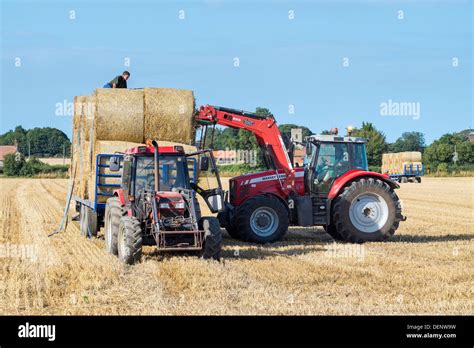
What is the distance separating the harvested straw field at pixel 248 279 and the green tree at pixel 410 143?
314 feet

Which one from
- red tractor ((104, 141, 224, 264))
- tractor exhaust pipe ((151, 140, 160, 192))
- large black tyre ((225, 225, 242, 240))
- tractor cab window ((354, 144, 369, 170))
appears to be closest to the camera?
red tractor ((104, 141, 224, 264))

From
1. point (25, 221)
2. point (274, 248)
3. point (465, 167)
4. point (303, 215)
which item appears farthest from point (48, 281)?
point (465, 167)

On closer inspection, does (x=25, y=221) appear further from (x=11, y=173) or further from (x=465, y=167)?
(x=465, y=167)

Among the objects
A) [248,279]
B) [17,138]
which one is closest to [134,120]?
[248,279]

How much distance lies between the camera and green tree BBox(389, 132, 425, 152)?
115 meters

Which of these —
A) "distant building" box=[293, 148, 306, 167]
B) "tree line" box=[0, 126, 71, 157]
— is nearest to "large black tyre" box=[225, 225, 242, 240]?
"distant building" box=[293, 148, 306, 167]

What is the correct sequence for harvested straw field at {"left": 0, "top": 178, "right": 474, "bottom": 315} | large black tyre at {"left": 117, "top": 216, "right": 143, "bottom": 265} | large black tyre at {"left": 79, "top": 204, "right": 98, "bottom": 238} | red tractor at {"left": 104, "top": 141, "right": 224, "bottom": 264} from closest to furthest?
harvested straw field at {"left": 0, "top": 178, "right": 474, "bottom": 315} → large black tyre at {"left": 117, "top": 216, "right": 143, "bottom": 265} → red tractor at {"left": 104, "top": 141, "right": 224, "bottom": 264} → large black tyre at {"left": 79, "top": 204, "right": 98, "bottom": 238}

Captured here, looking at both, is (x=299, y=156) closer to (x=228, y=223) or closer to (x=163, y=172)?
(x=228, y=223)

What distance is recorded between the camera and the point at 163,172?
39.4 feet

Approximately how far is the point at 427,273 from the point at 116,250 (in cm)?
485

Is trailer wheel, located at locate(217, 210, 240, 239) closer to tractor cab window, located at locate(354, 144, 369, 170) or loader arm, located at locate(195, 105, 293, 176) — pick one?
loader arm, located at locate(195, 105, 293, 176)

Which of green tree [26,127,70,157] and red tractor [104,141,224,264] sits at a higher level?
green tree [26,127,70,157]

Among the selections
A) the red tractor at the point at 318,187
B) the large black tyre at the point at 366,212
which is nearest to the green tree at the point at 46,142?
the red tractor at the point at 318,187

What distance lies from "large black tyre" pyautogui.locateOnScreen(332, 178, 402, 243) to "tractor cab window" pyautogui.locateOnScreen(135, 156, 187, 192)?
353cm
